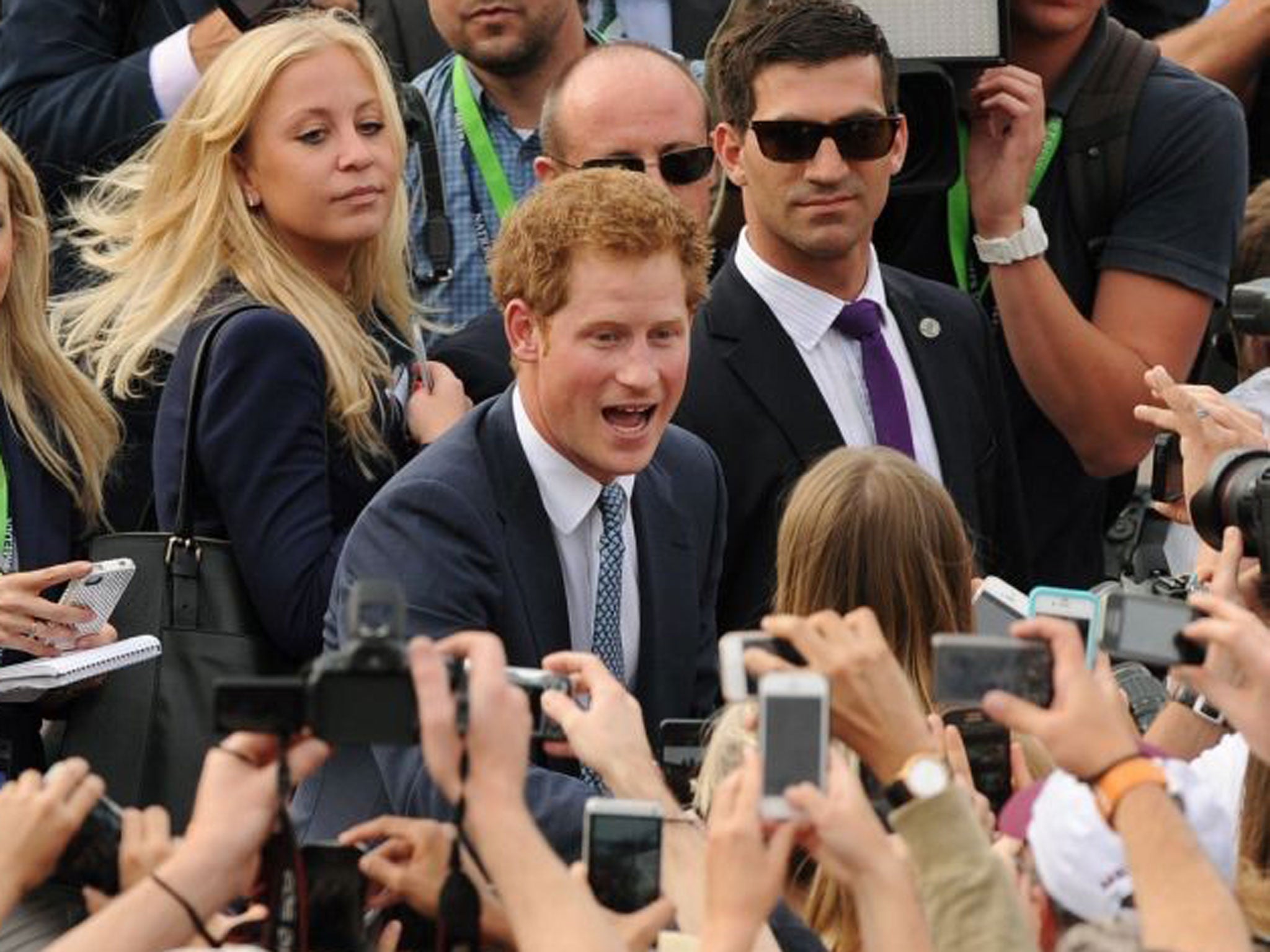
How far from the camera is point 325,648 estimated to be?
5.10 metres

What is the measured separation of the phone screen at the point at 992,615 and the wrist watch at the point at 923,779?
0.63 metres

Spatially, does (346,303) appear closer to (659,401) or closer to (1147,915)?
(659,401)

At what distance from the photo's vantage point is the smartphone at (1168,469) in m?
5.36

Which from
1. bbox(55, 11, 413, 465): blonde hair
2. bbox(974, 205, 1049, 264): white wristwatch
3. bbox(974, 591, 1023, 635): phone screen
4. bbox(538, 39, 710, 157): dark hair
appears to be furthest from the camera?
bbox(538, 39, 710, 157): dark hair

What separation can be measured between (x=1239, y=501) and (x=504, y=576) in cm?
123

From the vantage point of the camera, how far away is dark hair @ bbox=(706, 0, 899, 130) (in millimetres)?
5840

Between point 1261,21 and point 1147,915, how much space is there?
14.4ft

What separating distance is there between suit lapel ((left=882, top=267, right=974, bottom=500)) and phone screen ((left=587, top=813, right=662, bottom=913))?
220 cm

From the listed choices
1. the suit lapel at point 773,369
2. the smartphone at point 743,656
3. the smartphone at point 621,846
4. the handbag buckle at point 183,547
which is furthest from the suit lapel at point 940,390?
the smartphone at point 621,846

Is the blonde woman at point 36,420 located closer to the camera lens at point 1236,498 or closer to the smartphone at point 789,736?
the camera lens at point 1236,498

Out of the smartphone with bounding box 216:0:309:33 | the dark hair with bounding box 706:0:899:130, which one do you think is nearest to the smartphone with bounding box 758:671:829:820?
the dark hair with bounding box 706:0:899:130

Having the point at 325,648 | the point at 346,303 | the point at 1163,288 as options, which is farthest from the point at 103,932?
the point at 1163,288

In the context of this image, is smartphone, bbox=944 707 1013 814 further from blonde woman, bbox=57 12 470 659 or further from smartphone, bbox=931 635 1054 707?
blonde woman, bbox=57 12 470 659

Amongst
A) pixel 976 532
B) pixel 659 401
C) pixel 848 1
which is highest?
pixel 848 1
